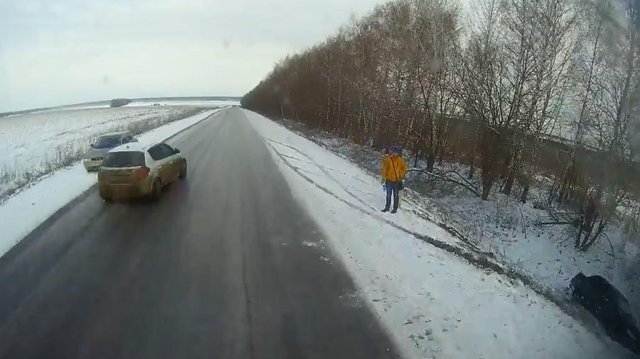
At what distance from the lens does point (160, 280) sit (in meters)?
7.11

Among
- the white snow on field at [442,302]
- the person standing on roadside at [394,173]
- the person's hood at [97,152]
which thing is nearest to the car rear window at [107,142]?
the person's hood at [97,152]

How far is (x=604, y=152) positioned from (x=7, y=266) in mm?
17370

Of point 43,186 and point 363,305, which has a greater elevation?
point 363,305

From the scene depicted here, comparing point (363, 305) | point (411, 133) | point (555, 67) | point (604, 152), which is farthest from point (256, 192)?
point (411, 133)

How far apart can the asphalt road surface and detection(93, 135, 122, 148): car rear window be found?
7.95m

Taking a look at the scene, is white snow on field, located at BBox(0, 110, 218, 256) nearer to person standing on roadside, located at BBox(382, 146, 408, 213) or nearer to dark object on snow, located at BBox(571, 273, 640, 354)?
person standing on roadside, located at BBox(382, 146, 408, 213)

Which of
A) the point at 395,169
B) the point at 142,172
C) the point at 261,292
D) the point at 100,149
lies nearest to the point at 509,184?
the point at 395,169

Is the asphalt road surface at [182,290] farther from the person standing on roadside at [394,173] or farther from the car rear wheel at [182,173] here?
the car rear wheel at [182,173]

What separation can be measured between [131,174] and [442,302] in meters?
9.24

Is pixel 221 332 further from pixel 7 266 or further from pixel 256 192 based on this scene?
pixel 256 192

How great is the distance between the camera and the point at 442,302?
6.52 meters

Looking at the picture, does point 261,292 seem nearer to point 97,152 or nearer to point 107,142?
point 97,152

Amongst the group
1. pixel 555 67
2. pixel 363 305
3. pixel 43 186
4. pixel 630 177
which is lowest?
pixel 43 186

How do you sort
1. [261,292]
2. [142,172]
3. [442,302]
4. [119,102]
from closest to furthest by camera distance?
1. [442,302]
2. [261,292]
3. [142,172]
4. [119,102]
